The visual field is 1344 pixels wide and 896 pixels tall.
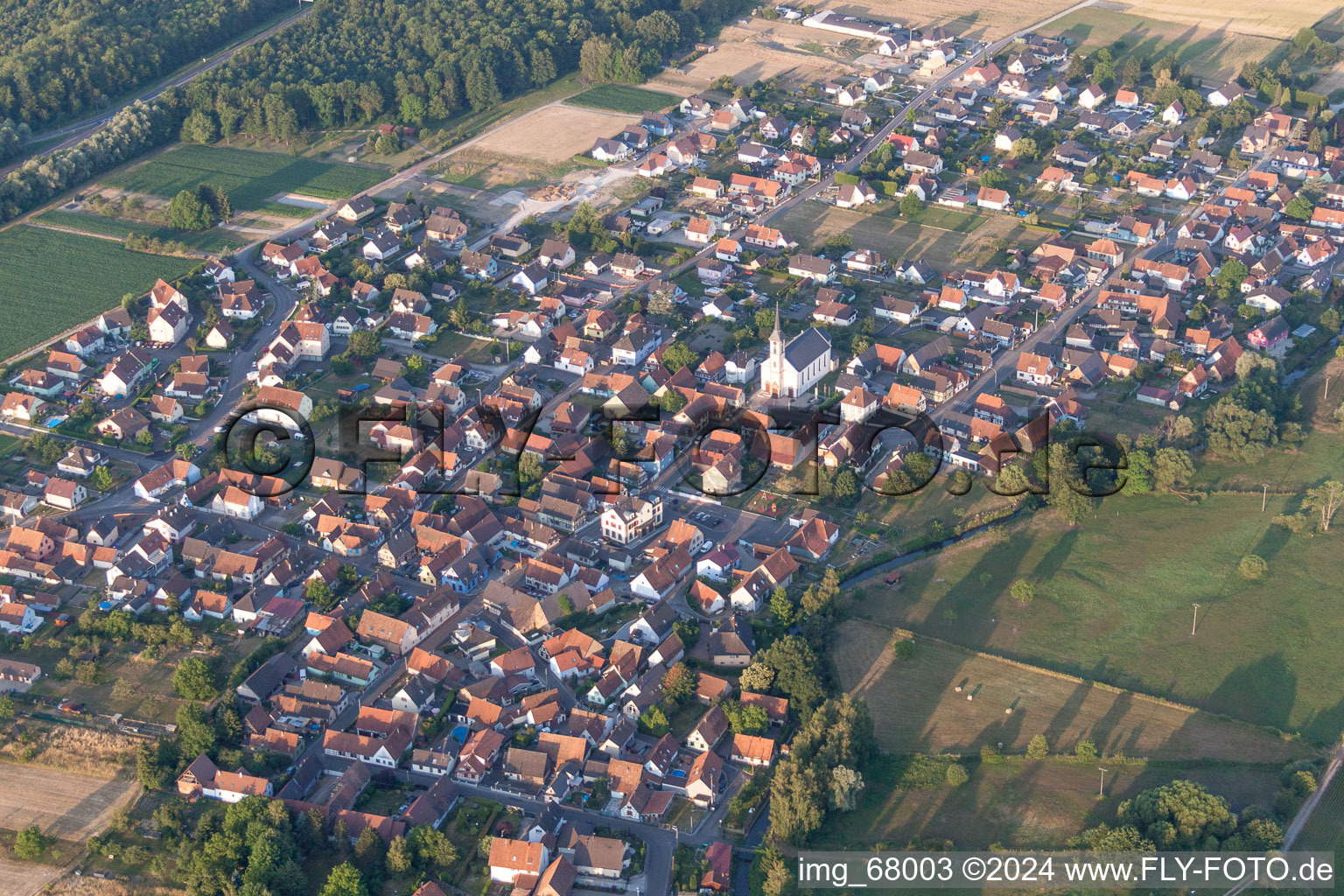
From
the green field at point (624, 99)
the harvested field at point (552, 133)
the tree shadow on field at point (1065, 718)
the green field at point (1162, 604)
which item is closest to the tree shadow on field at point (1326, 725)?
the green field at point (1162, 604)

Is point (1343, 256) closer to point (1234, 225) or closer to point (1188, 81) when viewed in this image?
point (1234, 225)

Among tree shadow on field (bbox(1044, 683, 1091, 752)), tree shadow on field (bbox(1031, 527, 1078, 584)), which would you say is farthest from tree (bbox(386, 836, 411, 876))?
tree shadow on field (bbox(1031, 527, 1078, 584))

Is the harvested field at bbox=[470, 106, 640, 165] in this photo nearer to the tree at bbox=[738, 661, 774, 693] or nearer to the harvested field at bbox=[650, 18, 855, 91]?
the harvested field at bbox=[650, 18, 855, 91]

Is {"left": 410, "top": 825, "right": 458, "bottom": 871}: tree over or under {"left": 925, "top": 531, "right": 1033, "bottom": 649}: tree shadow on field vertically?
over

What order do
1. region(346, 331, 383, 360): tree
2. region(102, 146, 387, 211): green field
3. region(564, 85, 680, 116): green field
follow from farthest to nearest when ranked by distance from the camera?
region(564, 85, 680, 116): green field
region(102, 146, 387, 211): green field
region(346, 331, 383, 360): tree

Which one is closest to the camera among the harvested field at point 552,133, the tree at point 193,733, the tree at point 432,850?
the tree at point 432,850

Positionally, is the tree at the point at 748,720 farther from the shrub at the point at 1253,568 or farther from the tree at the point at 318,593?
the shrub at the point at 1253,568

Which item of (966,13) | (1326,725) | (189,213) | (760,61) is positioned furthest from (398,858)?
(966,13)

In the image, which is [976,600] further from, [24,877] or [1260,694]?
[24,877]
